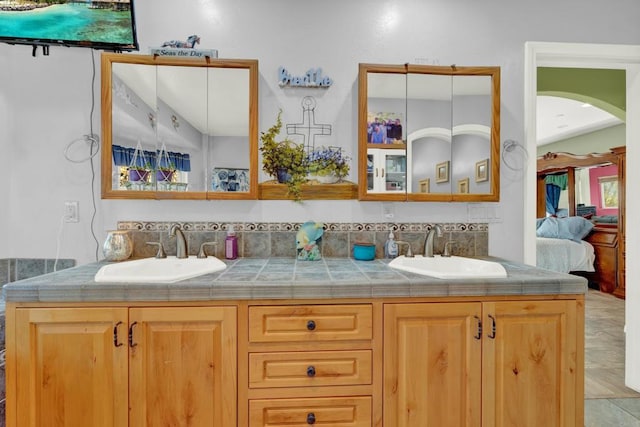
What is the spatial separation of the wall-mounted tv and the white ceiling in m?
4.66

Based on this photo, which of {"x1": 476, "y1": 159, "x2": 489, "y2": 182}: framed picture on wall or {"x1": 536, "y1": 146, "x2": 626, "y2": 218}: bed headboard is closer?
{"x1": 476, "y1": 159, "x2": 489, "y2": 182}: framed picture on wall

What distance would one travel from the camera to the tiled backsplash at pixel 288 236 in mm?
1938

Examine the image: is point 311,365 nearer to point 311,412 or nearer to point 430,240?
point 311,412

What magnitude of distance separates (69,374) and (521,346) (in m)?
1.87

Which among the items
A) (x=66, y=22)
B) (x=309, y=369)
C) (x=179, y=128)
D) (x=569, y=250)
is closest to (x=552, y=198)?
(x=569, y=250)

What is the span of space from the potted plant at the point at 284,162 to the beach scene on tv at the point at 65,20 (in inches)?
34.8

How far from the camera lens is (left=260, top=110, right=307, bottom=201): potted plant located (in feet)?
6.32

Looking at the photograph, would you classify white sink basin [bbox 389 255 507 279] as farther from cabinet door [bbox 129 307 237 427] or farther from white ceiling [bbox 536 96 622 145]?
white ceiling [bbox 536 96 622 145]

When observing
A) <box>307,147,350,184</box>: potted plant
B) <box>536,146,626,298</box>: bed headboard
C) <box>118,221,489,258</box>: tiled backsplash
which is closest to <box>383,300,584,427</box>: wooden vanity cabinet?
<box>118,221,489,258</box>: tiled backsplash

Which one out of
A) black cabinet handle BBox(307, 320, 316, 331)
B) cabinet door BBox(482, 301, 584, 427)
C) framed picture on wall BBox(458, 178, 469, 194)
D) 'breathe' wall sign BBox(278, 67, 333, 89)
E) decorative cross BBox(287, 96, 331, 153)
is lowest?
cabinet door BBox(482, 301, 584, 427)

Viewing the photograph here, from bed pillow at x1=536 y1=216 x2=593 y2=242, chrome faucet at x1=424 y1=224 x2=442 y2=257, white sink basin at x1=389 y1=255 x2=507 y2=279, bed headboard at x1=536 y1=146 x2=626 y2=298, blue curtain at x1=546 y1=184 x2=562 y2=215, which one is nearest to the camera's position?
white sink basin at x1=389 y1=255 x2=507 y2=279

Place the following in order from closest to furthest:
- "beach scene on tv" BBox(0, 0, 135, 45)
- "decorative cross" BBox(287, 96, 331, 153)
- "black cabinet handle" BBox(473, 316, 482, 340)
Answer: "black cabinet handle" BBox(473, 316, 482, 340) → "beach scene on tv" BBox(0, 0, 135, 45) → "decorative cross" BBox(287, 96, 331, 153)

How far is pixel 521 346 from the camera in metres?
1.41

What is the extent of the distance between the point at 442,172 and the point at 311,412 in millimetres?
1442
